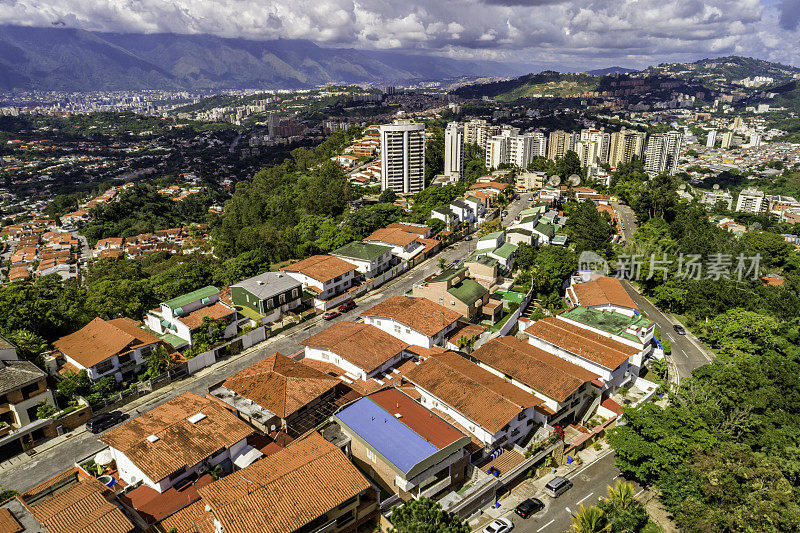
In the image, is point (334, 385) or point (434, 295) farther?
point (434, 295)

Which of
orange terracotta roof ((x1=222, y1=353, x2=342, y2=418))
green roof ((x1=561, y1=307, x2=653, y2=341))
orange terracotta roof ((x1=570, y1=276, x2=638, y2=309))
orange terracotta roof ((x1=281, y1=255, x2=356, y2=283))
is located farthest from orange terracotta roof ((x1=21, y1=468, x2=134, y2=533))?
orange terracotta roof ((x1=570, y1=276, x2=638, y2=309))

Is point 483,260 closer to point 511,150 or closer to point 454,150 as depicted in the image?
point 454,150

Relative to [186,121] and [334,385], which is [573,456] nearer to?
[334,385]

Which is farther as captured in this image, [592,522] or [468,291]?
[468,291]

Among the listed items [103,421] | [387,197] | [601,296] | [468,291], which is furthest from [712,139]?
[103,421]

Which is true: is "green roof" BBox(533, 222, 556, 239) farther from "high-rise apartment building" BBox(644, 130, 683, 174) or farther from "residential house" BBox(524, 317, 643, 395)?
"high-rise apartment building" BBox(644, 130, 683, 174)

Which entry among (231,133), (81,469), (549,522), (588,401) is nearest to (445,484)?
(549,522)

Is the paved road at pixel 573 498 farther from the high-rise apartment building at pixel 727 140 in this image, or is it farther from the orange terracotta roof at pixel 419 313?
the high-rise apartment building at pixel 727 140
